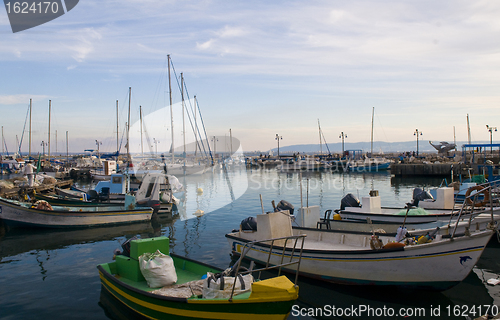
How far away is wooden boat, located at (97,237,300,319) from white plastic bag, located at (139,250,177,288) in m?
0.19

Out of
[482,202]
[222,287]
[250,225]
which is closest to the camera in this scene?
[222,287]

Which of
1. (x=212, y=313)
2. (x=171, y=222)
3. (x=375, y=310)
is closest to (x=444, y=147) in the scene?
(x=171, y=222)

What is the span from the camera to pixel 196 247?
1673 cm

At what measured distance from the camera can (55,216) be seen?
19891mm

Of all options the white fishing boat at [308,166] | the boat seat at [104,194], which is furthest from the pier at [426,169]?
the boat seat at [104,194]

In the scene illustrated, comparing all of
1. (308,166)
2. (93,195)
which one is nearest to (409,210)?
(93,195)

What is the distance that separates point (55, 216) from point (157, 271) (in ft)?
45.6

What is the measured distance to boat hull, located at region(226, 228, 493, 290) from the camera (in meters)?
9.50

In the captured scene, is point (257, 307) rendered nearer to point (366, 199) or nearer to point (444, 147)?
point (366, 199)

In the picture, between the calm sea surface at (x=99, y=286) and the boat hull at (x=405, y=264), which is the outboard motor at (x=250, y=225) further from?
the boat hull at (x=405, y=264)

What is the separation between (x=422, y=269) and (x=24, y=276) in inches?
553

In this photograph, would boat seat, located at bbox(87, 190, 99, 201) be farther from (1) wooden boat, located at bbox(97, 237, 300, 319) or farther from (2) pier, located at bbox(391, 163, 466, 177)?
(2) pier, located at bbox(391, 163, 466, 177)

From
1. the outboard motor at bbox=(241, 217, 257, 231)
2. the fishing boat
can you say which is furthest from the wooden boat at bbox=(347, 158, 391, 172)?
A: the outboard motor at bbox=(241, 217, 257, 231)

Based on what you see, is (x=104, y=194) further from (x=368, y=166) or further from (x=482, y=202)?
(x=368, y=166)
